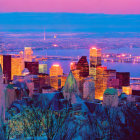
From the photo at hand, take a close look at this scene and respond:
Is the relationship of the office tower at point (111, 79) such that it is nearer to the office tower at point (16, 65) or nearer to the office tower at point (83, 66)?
the office tower at point (83, 66)

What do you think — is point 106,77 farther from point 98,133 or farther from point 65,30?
point 98,133

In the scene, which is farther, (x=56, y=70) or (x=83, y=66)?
(x=56, y=70)

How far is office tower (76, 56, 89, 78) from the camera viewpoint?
35.9 meters

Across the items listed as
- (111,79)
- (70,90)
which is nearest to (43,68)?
(111,79)

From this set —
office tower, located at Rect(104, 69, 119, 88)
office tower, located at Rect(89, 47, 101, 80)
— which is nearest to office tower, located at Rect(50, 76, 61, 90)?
office tower, located at Rect(89, 47, 101, 80)

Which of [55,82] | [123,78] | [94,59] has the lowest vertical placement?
[55,82]

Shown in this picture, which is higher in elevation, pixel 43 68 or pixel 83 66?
pixel 83 66

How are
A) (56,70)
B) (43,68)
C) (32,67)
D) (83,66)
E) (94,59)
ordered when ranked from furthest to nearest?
(43,68) → (32,67) → (94,59) → (56,70) → (83,66)

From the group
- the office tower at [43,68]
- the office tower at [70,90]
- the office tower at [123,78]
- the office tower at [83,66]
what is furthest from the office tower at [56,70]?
the office tower at [70,90]

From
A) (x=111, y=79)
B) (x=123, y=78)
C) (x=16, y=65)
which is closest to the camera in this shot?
(x=111, y=79)

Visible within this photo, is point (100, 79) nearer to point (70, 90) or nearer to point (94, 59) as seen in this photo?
point (94, 59)

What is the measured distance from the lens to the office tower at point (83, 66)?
35.9 meters

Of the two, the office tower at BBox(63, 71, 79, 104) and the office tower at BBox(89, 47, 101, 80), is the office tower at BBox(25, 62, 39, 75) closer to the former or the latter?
the office tower at BBox(89, 47, 101, 80)

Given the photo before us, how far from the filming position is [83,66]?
37594 millimetres
